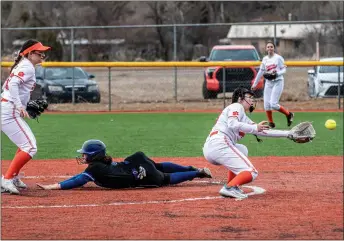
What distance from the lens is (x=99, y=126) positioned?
63.2 ft

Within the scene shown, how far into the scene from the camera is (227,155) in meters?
9.32

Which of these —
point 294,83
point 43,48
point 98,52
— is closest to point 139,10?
point 98,52

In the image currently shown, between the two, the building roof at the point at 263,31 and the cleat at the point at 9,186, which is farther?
the building roof at the point at 263,31

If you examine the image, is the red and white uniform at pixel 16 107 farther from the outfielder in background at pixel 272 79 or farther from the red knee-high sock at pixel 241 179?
the outfielder in background at pixel 272 79

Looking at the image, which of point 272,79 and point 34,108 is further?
point 272,79

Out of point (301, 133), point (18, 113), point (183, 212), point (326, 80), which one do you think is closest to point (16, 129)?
point (18, 113)

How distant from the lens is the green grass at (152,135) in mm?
14359

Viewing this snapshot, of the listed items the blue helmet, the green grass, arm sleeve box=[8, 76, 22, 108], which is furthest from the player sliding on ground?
the green grass

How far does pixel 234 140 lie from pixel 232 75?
582 inches

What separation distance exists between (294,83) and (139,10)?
17193 mm

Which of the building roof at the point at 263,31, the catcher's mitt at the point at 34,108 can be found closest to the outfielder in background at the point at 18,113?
the catcher's mitt at the point at 34,108

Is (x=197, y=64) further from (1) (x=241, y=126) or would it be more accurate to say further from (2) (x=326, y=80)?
(1) (x=241, y=126)

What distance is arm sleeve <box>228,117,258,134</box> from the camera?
9077 mm

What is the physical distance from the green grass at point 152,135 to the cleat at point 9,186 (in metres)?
4.07
